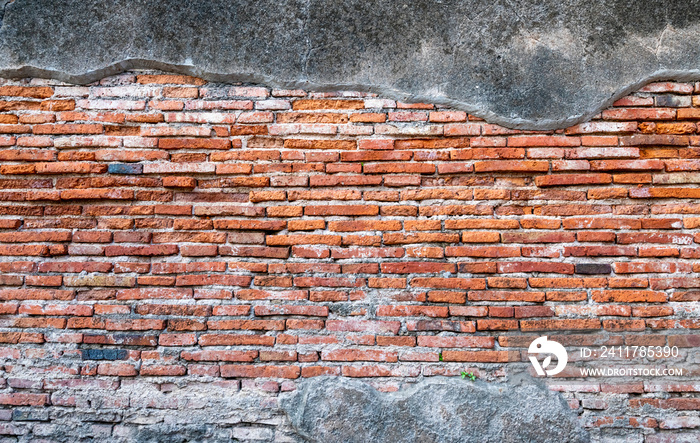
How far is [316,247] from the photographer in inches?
103

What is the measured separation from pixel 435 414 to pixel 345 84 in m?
2.10

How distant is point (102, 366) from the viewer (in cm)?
252

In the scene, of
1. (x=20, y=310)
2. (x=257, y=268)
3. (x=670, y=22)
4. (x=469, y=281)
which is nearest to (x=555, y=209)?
(x=469, y=281)

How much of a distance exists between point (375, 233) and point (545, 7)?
1857 millimetres

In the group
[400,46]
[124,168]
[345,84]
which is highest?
[400,46]

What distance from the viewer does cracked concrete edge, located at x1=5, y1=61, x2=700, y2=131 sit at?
2.66 m

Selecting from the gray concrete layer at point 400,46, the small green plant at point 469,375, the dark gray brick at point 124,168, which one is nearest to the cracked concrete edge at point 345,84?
the gray concrete layer at point 400,46

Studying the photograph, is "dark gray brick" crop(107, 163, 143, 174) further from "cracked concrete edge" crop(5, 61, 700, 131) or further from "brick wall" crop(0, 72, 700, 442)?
"cracked concrete edge" crop(5, 61, 700, 131)

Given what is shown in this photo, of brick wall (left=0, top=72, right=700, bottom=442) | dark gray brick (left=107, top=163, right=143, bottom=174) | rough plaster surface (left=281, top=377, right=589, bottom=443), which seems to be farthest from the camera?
dark gray brick (left=107, top=163, right=143, bottom=174)

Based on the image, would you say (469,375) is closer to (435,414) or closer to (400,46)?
(435,414)

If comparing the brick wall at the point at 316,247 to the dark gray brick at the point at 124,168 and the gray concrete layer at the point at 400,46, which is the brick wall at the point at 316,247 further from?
the gray concrete layer at the point at 400,46

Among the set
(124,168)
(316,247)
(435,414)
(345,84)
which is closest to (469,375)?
(435,414)

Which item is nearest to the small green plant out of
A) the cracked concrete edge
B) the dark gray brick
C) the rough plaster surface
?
the rough plaster surface

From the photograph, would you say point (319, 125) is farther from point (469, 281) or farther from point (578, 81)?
point (578, 81)
